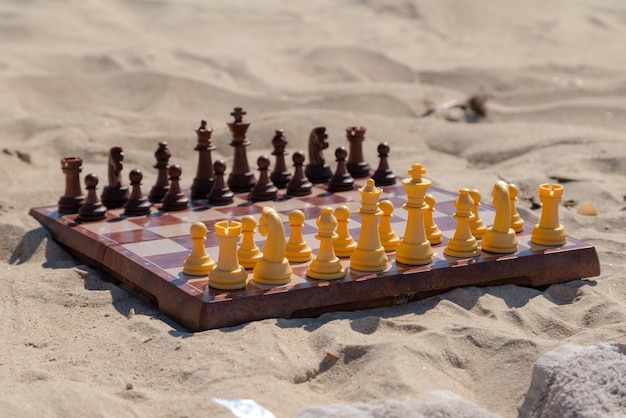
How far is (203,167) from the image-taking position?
4758mm

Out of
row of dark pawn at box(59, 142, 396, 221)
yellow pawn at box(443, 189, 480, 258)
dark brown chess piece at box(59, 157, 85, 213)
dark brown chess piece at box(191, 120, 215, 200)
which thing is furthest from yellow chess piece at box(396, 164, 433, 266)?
dark brown chess piece at box(59, 157, 85, 213)

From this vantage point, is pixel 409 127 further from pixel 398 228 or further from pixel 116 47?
pixel 116 47

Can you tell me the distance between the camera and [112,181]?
4543mm

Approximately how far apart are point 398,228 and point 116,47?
5469 mm

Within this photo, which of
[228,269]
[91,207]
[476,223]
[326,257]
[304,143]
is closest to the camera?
[228,269]

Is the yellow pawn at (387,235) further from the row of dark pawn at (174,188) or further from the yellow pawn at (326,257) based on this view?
the row of dark pawn at (174,188)

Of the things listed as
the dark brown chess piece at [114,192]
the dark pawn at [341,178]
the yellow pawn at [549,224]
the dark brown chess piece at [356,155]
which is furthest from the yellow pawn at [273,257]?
the dark brown chess piece at [356,155]

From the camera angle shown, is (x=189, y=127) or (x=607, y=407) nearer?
(x=607, y=407)

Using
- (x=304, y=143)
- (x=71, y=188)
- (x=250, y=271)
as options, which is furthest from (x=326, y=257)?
(x=304, y=143)

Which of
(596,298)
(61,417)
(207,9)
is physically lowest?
(61,417)

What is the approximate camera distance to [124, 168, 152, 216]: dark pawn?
173 inches

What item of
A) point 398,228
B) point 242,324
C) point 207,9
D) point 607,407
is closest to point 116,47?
point 207,9

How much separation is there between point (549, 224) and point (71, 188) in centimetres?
207

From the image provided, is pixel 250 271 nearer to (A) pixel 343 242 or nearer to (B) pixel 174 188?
(A) pixel 343 242
